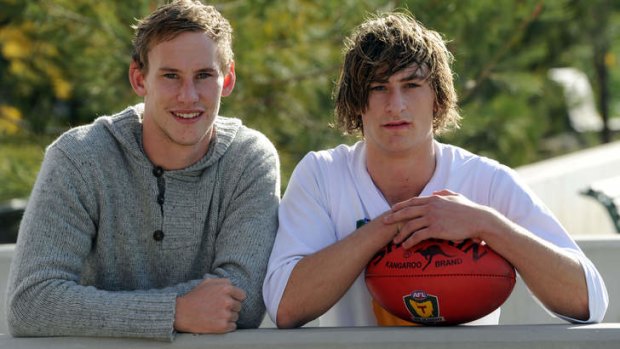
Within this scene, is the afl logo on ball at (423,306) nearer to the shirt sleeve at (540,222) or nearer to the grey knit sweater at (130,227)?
the shirt sleeve at (540,222)

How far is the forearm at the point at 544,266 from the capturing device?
335 cm

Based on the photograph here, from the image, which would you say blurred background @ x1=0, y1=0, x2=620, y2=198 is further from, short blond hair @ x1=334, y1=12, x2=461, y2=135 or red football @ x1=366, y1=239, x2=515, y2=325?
red football @ x1=366, y1=239, x2=515, y2=325

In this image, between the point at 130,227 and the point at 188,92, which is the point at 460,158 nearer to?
the point at 188,92

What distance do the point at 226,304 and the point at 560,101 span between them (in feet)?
23.1

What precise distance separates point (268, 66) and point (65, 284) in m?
3.53

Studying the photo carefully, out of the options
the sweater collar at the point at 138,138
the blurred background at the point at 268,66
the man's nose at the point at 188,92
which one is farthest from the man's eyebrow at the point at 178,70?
the blurred background at the point at 268,66

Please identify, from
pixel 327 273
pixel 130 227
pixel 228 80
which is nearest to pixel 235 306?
pixel 327 273

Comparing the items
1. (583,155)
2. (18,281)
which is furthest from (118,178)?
(583,155)

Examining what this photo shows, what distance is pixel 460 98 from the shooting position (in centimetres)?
646

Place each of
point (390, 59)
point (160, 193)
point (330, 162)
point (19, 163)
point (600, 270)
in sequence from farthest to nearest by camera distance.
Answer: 1. point (19, 163)
2. point (600, 270)
3. point (330, 162)
4. point (160, 193)
5. point (390, 59)

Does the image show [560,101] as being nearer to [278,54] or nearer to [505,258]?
[278,54]

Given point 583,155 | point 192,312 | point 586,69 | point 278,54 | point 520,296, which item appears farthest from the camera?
point 586,69

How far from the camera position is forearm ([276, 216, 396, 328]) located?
3432mm

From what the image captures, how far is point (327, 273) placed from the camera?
3.45 m
